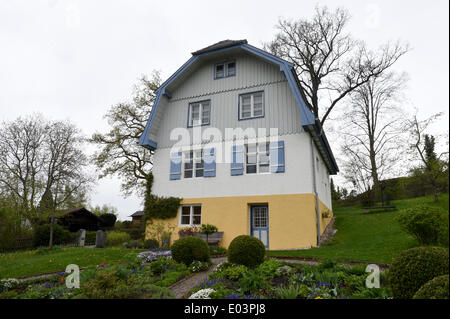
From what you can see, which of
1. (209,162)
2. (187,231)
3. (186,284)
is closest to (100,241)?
(187,231)

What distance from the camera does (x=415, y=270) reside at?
4402mm

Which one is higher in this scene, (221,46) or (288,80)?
(221,46)

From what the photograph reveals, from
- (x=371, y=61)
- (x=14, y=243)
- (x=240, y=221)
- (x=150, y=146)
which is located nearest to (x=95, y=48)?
(x=150, y=146)

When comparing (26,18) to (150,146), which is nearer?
(26,18)

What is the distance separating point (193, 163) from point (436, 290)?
43.8 ft

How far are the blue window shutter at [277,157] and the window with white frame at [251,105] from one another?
197 centimetres

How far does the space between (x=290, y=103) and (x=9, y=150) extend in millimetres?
21568

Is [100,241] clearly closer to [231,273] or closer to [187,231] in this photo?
[187,231]

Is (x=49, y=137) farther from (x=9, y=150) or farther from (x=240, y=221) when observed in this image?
(x=240, y=221)

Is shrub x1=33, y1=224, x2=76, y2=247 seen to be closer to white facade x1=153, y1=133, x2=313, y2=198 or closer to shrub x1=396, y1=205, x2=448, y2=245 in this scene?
white facade x1=153, y1=133, x2=313, y2=198

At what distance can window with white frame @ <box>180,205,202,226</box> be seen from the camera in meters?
15.2

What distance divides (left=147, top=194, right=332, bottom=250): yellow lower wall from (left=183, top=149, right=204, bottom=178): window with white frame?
5.31 ft

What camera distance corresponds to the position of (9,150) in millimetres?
22328

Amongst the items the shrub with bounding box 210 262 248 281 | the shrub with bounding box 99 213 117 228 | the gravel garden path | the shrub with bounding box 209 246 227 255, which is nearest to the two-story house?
the shrub with bounding box 209 246 227 255
